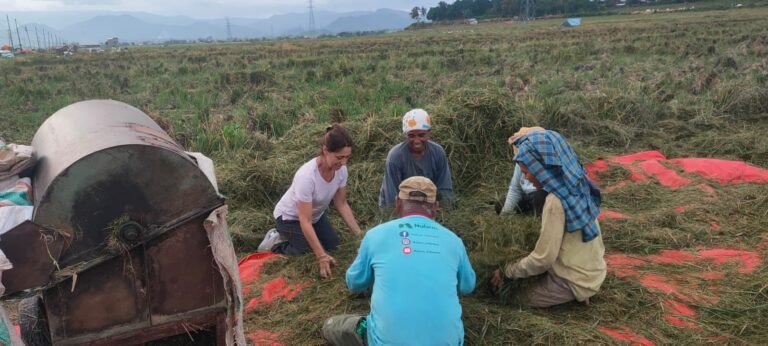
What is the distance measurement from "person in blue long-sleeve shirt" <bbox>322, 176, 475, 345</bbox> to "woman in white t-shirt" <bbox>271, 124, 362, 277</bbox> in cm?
113

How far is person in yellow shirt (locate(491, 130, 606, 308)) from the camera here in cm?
269

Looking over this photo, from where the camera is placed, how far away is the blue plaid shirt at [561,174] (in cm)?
268

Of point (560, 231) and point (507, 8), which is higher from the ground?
point (507, 8)

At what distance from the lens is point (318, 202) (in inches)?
152

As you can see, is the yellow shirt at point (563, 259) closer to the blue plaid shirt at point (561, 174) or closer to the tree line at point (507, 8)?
the blue plaid shirt at point (561, 174)

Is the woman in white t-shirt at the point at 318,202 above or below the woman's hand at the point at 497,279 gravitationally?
above

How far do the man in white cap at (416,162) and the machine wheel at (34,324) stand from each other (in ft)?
7.58

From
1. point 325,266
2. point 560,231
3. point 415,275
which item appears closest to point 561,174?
point 560,231

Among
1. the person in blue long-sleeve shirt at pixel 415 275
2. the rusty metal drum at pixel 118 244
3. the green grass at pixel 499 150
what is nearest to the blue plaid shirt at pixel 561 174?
the green grass at pixel 499 150

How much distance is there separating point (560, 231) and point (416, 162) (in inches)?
63.8

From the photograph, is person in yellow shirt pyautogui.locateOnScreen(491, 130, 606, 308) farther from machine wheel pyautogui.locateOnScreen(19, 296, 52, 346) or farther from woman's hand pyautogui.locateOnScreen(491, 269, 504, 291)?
machine wheel pyautogui.locateOnScreen(19, 296, 52, 346)

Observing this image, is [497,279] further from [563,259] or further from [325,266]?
[325,266]

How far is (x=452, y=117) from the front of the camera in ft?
19.1

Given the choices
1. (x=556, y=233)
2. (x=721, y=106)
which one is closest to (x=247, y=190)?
(x=556, y=233)
